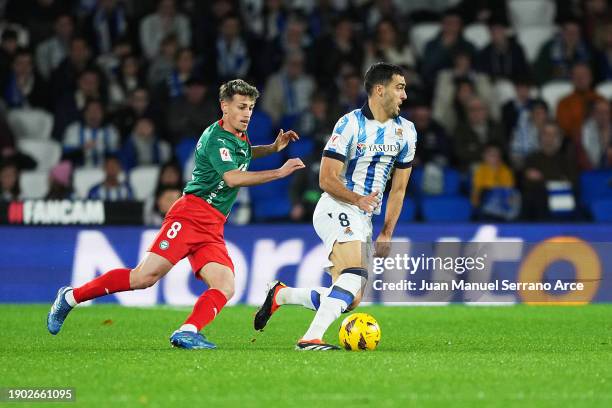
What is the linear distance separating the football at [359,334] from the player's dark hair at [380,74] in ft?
5.41

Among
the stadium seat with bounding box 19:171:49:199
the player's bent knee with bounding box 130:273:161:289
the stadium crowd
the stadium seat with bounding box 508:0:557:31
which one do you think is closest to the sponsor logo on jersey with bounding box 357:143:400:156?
the player's bent knee with bounding box 130:273:161:289

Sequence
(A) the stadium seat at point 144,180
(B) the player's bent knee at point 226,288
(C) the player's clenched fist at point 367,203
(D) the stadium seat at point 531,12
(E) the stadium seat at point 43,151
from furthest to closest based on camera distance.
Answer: (D) the stadium seat at point 531,12, (E) the stadium seat at point 43,151, (A) the stadium seat at point 144,180, (B) the player's bent knee at point 226,288, (C) the player's clenched fist at point 367,203

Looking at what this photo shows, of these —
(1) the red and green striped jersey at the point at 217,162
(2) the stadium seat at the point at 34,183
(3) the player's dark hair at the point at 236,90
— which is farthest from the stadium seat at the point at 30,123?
(3) the player's dark hair at the point at 236,90

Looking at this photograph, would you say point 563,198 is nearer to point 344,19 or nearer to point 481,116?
point 481,116

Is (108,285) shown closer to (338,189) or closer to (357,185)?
(338,189)

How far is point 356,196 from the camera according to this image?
358 inches

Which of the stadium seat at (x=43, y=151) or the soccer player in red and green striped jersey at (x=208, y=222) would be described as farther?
the stadium seat at (x=43, y=151)

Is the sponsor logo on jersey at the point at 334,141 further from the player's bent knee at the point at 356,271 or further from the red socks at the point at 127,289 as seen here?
the red socks at the point at 127,289

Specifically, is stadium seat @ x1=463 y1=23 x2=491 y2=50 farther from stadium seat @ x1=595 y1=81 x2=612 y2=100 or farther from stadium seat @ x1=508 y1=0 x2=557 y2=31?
stadium seat @ x1=595 y1=81 x2=612 y2=100

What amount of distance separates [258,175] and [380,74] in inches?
47.9

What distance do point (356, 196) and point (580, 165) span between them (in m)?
8.73

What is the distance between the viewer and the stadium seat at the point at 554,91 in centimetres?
1831

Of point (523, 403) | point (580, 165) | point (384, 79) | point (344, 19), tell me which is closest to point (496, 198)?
point (580, 165)

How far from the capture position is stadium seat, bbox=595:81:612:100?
59.7 feet
